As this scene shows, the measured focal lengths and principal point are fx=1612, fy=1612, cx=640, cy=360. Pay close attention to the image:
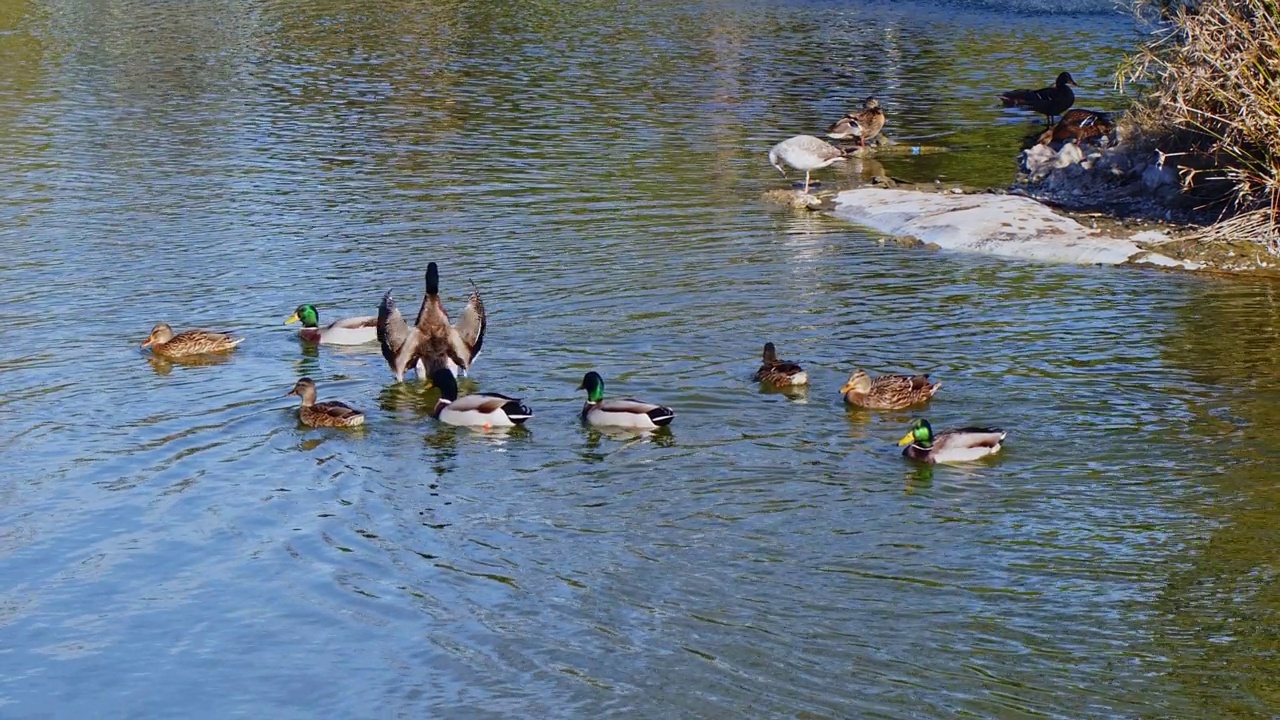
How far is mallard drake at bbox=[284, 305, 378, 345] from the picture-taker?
1706 centimetres

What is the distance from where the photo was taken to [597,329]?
17.3 metres

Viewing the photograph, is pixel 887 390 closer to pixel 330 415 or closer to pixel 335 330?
pixel 330 415

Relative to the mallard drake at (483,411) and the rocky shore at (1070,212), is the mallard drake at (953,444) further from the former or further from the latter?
the rocky shore at (1070,212)

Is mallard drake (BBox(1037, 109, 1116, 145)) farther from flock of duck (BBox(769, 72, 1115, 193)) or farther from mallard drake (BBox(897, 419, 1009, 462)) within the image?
mallard drake (BBox(897, 419, 1009, 462))

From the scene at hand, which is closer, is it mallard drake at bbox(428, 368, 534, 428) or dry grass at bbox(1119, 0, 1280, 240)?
mallard drake at bbox(428, 368, 534, 428)

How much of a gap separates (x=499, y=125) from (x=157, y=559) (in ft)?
64.6

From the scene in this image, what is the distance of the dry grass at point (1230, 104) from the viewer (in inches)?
770

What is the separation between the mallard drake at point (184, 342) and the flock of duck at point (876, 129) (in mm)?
10235

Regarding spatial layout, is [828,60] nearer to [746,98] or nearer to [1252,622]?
[746,98]

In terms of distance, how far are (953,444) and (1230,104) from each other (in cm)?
940

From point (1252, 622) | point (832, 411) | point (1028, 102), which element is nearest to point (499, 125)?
point (1028, 102)

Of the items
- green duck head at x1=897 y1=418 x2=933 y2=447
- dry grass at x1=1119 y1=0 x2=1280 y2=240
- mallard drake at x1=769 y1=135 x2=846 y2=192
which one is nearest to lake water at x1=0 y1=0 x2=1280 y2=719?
green duck head at x1=897 y1=418 x2=933 y2=447

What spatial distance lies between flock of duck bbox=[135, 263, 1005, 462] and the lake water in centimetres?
19

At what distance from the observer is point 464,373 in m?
16.2
